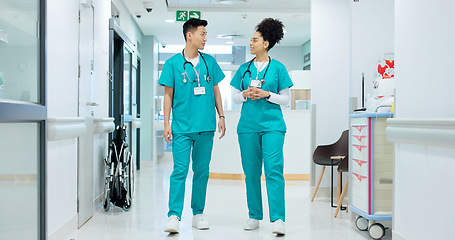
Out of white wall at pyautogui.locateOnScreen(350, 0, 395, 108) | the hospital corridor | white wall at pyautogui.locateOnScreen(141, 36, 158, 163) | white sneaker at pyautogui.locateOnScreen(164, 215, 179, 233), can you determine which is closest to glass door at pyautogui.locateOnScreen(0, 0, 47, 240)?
the hospital corridor

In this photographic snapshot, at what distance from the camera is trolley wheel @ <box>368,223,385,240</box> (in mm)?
3590

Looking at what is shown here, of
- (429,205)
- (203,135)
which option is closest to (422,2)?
(429,205)

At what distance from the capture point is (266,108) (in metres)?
3.79

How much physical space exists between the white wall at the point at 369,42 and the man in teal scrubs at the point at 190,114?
160 cm

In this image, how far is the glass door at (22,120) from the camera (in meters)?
2.24

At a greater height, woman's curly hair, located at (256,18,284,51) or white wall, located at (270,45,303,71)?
white wall, located at (270,45,303,71)

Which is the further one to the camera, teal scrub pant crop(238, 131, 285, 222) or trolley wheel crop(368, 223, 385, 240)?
teal scrub pant crop(238, 131, 285, 222)

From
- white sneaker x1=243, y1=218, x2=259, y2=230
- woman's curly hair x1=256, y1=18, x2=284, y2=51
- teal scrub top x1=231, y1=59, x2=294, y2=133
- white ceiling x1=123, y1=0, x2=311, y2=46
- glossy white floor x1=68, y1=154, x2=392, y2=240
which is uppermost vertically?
white ceiling x1=123, y1=0, x2=311, y2=46

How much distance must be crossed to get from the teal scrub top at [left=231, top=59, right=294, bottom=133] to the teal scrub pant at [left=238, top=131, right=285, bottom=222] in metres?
0.05

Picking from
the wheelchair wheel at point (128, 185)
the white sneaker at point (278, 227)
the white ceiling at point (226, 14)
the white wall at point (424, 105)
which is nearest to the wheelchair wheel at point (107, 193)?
the wheelchair wheel at point (128, 185)

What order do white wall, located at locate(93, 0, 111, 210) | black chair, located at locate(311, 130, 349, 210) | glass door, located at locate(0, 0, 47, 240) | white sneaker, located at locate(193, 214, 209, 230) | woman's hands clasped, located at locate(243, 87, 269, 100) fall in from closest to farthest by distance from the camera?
1. glass door, located at locate(0, 0, 47, 240)
2. woman's hands clasped, located at locate(243, 87, 269, 100)
3. white sneaker, located at locate(193, 214, 209, 230)
4. white wall, located at locate(93, 0, 111, 210)
5. black chair, located at locate(311, 130, 349, 210)

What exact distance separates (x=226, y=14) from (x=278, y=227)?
6.28 m

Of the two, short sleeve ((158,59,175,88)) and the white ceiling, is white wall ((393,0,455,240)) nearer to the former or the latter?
short sleeve ((158,59,175,88))

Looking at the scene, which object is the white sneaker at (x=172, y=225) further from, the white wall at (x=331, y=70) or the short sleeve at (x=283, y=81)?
the white wall at (x=331, y=70)
